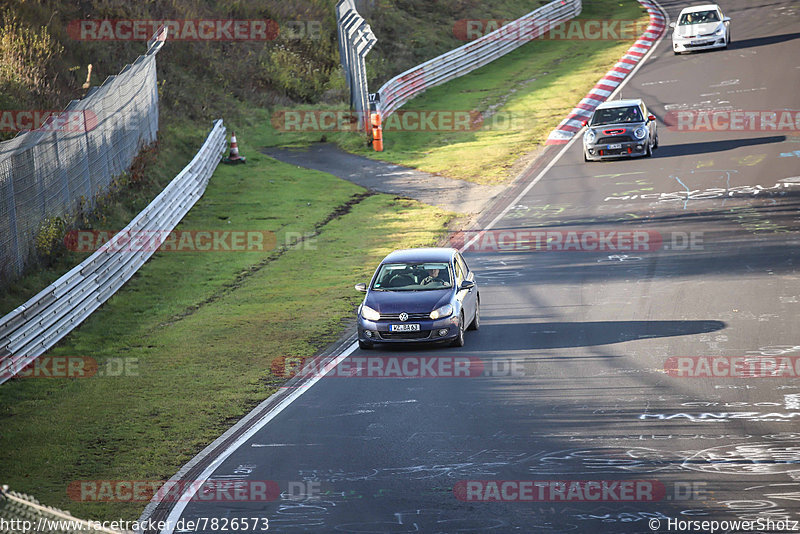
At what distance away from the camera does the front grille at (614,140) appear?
29.0 m

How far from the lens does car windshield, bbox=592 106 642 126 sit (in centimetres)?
2912

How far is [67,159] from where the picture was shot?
2100cm

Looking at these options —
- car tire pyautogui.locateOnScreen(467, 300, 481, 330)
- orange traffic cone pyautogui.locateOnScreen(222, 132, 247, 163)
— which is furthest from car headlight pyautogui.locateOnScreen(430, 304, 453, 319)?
orange traffic cone pyautogui.locateOnScreen(222, 132, 247, 163)

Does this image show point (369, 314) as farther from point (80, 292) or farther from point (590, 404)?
point (80, 292)

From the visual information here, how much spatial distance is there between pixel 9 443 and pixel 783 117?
2640 cm

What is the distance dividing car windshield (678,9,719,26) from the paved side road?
15.9 m

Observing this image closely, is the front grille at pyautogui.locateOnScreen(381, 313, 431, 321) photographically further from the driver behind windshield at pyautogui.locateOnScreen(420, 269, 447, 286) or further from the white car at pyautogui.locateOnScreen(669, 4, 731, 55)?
the white car at pyautogui.locateOnScreen(669, 4, 731, 55)

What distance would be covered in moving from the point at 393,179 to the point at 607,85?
1120 cm

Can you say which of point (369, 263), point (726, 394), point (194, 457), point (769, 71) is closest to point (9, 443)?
point (194, 457)

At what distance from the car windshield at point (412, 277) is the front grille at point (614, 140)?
13904mm

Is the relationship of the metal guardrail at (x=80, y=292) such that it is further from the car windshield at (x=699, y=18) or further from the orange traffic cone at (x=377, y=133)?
the car windshield at (x=699, y=18)

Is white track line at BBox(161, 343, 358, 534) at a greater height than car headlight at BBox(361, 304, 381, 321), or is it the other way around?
car headlight at BBox(361, 304, 381, 321)

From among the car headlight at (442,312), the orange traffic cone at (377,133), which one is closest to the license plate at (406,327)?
the car headlight at (442,312)

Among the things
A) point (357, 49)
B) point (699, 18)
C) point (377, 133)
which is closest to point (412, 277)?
point (377, 133)
